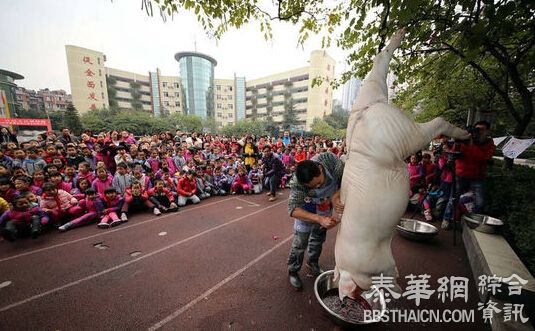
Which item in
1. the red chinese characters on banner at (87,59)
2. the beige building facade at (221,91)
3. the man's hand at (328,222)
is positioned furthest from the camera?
the beige building facade at (221,91)

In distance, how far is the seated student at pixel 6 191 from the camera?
535 centimetres

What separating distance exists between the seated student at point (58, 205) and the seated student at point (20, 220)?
29 cm

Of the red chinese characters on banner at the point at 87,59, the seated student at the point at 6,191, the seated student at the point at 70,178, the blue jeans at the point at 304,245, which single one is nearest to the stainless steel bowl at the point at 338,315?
the blue jeans at the point at 304,245

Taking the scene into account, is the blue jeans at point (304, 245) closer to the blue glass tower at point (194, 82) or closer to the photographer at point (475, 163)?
the photographer at point (475, 163)

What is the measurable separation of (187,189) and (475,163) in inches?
306

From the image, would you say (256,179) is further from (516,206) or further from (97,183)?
(516,206)

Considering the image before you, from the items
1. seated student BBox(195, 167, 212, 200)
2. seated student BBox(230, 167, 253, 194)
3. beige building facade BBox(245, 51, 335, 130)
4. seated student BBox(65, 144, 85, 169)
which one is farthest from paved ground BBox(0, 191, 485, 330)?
beige building facade BBox(245, 51, 335, 130)

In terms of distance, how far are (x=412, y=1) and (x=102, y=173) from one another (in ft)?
24.6

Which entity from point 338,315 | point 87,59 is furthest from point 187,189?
point 87,59

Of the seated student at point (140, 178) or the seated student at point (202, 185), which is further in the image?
the seated student at point (202, 185)

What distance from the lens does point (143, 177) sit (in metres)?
7.00

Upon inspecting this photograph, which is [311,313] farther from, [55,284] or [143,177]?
[143,177]

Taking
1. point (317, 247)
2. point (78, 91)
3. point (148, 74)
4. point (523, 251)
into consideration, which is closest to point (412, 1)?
point (317, 247)

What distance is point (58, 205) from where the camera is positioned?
551cm
